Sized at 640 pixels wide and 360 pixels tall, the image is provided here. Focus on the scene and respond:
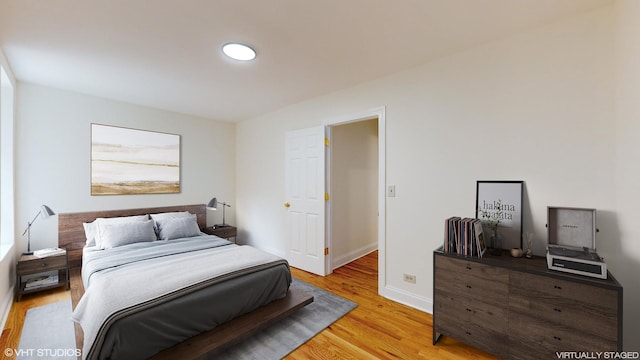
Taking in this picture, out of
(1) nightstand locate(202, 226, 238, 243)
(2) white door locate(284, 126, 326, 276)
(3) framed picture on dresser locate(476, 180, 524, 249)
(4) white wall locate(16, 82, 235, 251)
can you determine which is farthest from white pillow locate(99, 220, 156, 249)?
(3) framed picture on dresser locate(476, 180, 524, 249)

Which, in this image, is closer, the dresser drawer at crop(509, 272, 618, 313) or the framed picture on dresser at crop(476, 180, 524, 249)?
the dresser drawer at crop(509, 272, 618, 313)

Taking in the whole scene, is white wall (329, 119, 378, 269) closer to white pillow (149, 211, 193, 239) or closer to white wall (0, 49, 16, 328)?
white pillow (149, 211, 193, 239)

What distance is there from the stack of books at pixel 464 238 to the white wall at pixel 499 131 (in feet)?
1.18

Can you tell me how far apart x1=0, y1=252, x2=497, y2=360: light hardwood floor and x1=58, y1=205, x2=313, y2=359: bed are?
1.23ft

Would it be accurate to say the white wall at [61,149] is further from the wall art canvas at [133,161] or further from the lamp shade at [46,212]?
the lamp shade at [46,212]

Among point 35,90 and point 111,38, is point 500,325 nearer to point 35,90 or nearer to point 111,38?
point 111,38

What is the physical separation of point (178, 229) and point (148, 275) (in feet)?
4.96

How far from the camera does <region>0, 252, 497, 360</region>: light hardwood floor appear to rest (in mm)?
1898

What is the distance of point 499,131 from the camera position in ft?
6.92

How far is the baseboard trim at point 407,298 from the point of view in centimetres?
248

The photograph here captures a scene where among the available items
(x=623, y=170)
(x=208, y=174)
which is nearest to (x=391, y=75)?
(x=623, y=170)

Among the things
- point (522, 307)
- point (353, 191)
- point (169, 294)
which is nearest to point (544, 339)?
point (522, 307)

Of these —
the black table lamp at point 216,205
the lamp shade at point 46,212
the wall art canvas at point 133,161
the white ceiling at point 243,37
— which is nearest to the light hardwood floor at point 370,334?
the lamp shade at point 46,212

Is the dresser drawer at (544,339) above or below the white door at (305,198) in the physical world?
below
